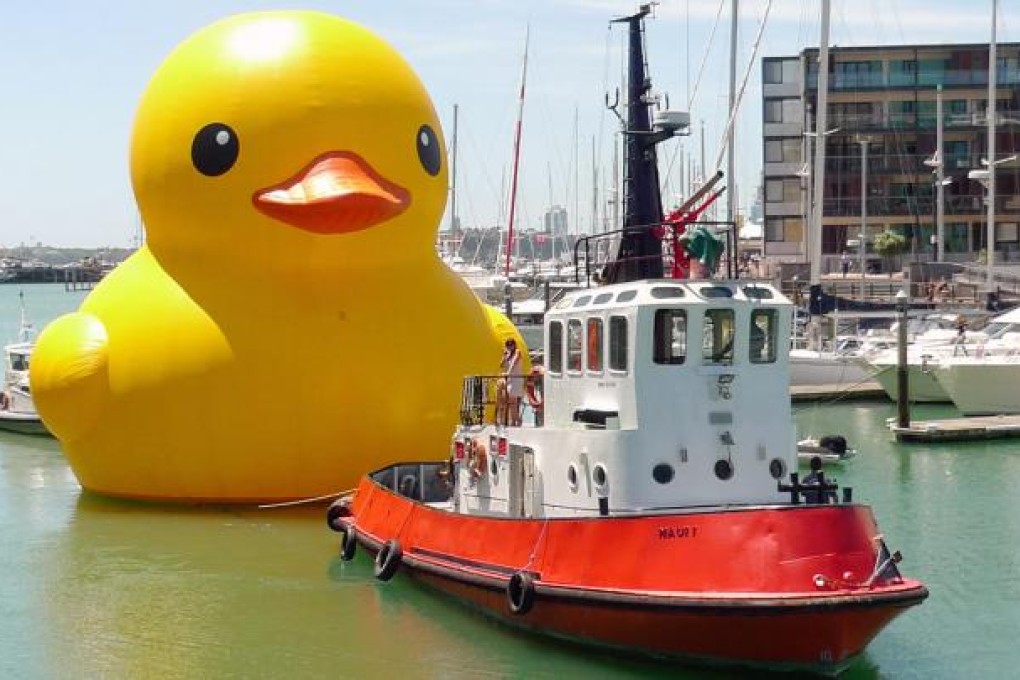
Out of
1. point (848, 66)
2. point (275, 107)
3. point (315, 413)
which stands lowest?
point (315, 413)

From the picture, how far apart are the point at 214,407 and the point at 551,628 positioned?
282 inches

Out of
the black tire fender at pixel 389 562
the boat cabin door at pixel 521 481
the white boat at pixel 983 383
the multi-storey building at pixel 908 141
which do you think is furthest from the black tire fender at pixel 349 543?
the multi-storey building at pixel 908 141

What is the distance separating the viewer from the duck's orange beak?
1973 cm

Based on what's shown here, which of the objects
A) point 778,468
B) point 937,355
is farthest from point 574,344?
point 937,355

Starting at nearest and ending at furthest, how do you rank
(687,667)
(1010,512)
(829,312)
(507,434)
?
(687,667), (507,434), (1010,512), (829,312)

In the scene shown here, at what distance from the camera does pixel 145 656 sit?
1516cm

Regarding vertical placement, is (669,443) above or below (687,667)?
above

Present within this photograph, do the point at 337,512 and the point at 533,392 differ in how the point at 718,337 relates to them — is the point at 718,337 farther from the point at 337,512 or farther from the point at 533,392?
the point at 337,512

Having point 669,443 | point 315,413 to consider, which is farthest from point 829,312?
point 669,443

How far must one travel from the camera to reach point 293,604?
17.1 m

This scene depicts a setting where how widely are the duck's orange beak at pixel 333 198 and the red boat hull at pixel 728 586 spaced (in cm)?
639

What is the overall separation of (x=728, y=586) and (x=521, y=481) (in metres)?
3.94

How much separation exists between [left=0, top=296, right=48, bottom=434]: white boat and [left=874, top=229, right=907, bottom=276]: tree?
3346 cm

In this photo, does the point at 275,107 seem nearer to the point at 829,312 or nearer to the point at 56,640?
the point at 56,640
